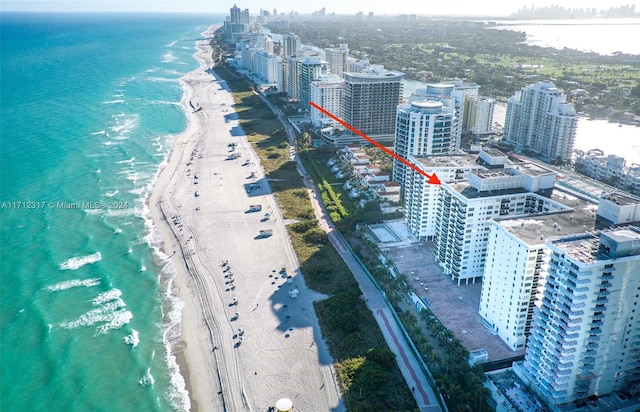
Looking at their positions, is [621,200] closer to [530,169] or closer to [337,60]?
[530,169]

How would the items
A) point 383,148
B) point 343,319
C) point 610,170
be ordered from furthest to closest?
1. point 383,148
2. point 610,170
3. point 343,319

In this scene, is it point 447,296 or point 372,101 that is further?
point 372,101

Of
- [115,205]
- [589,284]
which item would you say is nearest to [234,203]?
[115,205]

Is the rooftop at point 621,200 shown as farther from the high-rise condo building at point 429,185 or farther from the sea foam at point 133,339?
the sea foam at point 133,339

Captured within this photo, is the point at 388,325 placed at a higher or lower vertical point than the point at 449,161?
lower

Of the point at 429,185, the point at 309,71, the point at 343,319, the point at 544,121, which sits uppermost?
the point at 309,71

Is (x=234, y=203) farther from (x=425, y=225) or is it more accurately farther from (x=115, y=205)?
(x=425, y=225)

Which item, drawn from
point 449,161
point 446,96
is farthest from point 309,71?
point 449,161
